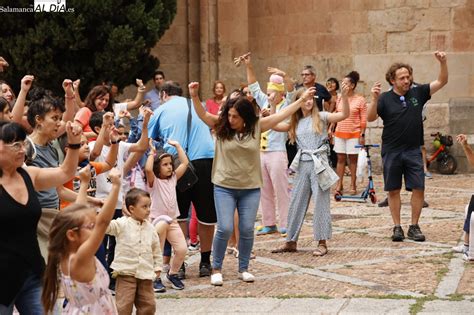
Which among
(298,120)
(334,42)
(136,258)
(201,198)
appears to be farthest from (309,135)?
(334,42)

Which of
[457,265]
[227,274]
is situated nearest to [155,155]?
[227,274]

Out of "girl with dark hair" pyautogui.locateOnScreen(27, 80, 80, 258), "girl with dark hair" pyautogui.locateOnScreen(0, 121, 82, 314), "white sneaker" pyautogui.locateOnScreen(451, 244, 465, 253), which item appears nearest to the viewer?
"girl with dark hair" pyautogui.locateOnScreen(0, 121, 82, 314)

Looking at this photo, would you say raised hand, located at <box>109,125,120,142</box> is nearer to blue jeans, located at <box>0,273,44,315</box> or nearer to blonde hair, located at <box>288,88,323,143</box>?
blue jeans, located at <box>0,273,44,315</box>

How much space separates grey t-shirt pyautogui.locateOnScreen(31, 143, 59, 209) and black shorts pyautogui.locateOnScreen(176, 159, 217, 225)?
2.53 m

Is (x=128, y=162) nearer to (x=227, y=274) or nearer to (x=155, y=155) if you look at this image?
(x=155, y=155)

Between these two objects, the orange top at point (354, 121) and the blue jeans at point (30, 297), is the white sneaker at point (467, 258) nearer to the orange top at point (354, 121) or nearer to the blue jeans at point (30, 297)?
the blue jeans at point (30, 297)

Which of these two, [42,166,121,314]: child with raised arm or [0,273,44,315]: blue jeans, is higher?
[42,166,121,314]: child with raised arm

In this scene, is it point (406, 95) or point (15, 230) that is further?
point (406, 95)

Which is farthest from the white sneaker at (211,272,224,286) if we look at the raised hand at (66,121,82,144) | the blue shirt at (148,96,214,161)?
the raised hand at (66,121,82,144)

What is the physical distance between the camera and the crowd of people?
19.7 ft

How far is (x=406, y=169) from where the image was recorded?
39.0ft

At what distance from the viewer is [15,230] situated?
237 inches

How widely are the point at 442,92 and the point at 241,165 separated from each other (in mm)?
10296

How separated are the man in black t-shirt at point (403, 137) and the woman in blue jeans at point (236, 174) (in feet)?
7.79
